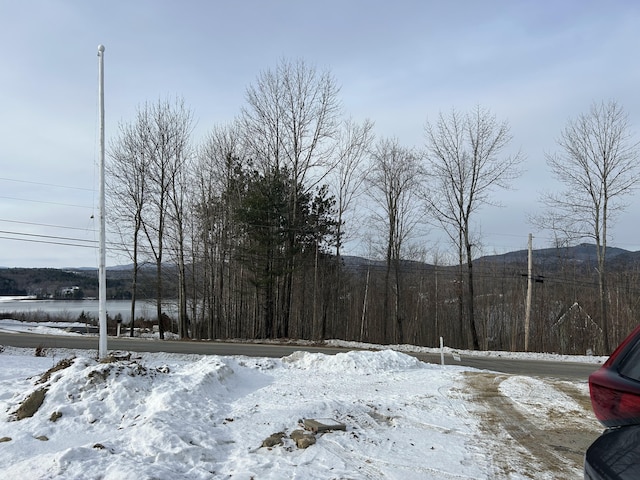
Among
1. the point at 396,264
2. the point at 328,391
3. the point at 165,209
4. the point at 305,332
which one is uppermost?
the point at 165,209

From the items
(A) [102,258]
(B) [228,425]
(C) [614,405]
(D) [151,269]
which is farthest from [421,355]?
(D) [151,269]

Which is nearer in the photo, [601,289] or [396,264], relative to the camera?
[601,289]

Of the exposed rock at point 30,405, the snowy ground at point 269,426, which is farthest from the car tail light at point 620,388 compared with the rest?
the exposed rock at point 30,405

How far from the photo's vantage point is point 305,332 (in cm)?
3316

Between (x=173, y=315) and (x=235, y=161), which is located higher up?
(x=235, y=161)

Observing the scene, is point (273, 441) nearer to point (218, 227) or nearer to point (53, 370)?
point (53, 370)

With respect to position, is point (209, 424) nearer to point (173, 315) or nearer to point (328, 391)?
point (328, 391)

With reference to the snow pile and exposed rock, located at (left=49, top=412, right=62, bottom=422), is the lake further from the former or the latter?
exposed rock, located at (left=49, top=412, right=62, bottom=422)

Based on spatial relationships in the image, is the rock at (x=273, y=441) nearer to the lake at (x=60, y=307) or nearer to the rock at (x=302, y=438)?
the rock at (x=302, y=438)

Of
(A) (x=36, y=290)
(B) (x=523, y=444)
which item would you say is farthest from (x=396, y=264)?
(A) (x=36, y=290)

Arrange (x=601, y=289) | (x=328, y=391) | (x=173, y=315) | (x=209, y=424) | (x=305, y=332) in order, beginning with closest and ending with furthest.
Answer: (x=209, y=424), (x=328, y=391), (x=601, y=289), (x=305, y=332), (x=173, y=315)

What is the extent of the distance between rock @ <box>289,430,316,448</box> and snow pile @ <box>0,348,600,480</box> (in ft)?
0.21

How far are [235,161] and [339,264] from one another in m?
10.8

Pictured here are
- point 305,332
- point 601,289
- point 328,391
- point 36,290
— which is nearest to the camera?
point 328,391
